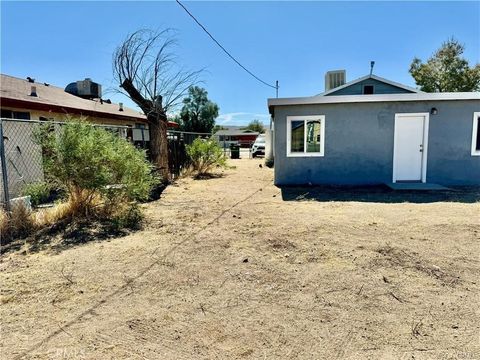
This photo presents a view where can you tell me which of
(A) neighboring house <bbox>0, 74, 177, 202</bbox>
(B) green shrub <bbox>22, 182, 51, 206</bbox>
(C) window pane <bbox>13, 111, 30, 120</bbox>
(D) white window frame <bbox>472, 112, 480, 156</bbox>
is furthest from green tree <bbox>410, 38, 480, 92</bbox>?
(B) green shrub <bbox>22, 182, 51, 206</bbox>

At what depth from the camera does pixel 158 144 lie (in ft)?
36.2

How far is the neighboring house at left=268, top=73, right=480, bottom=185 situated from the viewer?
1009 cm

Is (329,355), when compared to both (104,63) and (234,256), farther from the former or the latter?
(104,63)

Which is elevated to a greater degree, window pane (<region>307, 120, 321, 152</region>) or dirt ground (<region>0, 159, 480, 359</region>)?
window pane (<region>307, 120, 321, 152</region>)

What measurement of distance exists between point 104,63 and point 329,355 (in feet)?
34.8

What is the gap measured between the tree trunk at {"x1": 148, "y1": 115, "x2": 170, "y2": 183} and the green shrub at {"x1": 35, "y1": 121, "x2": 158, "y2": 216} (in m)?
4.49

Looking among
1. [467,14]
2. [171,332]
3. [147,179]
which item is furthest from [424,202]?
[467,14]

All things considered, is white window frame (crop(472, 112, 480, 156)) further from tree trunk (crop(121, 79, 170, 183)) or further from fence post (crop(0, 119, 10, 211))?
fence post (crop(0, 119, 10, 211))

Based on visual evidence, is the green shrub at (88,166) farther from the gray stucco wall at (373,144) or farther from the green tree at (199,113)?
the green tree at (199,113)

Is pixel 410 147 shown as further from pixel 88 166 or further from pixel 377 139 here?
pixel 88 166

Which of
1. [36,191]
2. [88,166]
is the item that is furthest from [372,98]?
[36,191]

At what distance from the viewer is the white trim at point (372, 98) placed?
9766mm

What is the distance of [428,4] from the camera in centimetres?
1047

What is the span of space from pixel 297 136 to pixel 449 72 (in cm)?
3040
